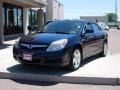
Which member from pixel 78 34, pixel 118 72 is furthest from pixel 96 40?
pixel 118 72

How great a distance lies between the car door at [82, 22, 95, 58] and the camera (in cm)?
983

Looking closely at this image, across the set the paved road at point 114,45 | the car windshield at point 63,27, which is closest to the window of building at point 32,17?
the paved road at point 114,45

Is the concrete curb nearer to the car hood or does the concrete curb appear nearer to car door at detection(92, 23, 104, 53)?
the car hood

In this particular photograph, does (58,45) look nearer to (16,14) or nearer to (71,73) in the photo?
(71,73)

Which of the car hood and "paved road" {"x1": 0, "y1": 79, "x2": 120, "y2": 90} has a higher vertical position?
the car hood

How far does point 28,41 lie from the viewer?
8.90 meters

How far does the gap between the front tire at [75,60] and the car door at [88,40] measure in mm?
492

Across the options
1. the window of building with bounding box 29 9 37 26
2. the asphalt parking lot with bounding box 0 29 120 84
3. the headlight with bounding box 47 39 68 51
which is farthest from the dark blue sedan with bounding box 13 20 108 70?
Result: the window of building with bounding box 29 9 37 26

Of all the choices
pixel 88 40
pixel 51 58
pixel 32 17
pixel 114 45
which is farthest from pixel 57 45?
pixel 32 17

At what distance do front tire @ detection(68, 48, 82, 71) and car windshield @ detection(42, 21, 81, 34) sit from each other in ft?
2.43

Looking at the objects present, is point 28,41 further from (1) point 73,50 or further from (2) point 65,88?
(2) point 65,88

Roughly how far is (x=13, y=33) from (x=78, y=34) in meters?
15.6

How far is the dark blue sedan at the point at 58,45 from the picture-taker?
8.47m

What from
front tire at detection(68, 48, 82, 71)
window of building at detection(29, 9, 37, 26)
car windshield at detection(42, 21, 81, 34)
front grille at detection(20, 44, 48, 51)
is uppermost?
window of building at detection(29, 9, 37, 26)
